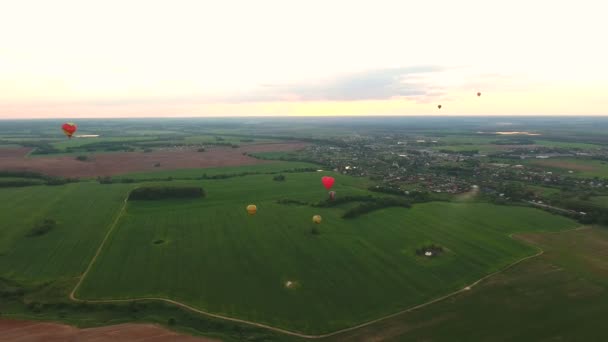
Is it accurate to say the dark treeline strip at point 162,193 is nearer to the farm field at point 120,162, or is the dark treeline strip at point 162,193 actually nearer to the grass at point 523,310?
the farm field at point 120,162

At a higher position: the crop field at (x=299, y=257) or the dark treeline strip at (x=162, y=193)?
the dark treeline strip at (x=162, y=193)

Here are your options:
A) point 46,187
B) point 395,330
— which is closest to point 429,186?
point 395,330

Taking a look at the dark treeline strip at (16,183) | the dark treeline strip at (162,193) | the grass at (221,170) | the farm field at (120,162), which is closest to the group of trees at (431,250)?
the dark treeline strip at (162,193)

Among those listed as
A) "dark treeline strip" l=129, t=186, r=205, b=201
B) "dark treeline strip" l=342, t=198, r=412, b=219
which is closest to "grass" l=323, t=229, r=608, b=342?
"dark treeline strip" l=342, t=198, r=412, b=219

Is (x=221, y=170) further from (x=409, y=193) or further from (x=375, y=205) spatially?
(x=375, y=205)

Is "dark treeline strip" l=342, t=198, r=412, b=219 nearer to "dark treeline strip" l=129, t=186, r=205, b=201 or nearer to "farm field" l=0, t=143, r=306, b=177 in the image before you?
"dark treeline strip" l=129, t=186, r=205, b=201

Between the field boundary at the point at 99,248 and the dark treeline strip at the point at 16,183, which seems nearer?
the field boundary at the point at 99,248
